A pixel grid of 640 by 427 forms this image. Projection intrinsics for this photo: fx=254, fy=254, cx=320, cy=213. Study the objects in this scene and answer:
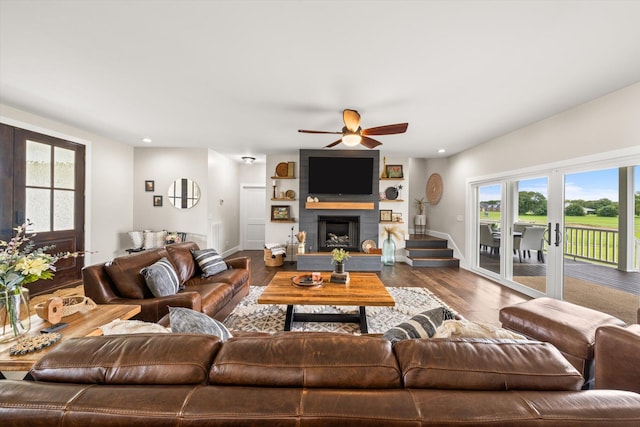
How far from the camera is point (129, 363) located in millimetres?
833

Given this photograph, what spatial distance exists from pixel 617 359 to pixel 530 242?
322 cm

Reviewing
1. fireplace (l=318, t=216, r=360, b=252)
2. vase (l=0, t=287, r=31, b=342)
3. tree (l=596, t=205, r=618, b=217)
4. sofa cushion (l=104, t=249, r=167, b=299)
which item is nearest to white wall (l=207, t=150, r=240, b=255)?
fireplace (l=318, t=216, r=360, b=252)

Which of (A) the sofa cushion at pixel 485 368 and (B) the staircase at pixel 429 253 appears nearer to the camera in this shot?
(A) the sofa cushion at pixel 485 368

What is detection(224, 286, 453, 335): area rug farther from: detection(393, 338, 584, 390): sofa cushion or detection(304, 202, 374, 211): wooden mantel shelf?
detection(304, 202, 374, 211): wooden mantel shelf

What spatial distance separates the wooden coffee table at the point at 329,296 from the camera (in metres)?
2.31

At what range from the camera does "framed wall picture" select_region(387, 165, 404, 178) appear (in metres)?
5.96

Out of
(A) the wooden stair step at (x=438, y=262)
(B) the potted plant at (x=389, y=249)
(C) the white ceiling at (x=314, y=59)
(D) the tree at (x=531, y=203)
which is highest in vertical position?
(C) the white ceiling at (x=314, y=59)

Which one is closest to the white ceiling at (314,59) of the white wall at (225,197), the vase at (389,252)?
the white wall at (225,197)

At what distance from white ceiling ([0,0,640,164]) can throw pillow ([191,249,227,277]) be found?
6.18 ft

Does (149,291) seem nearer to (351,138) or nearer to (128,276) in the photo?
(128,276)

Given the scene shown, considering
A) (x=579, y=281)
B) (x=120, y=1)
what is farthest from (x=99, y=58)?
(x=579, y=281)

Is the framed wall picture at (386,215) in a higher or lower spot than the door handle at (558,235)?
higher

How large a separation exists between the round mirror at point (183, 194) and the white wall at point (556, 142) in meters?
5.73

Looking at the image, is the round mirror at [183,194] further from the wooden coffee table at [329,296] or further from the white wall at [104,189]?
the wooden coffee table at [329,296]
